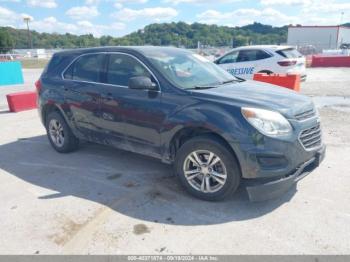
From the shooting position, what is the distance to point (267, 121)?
3404 millimetres

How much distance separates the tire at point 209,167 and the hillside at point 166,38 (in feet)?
188

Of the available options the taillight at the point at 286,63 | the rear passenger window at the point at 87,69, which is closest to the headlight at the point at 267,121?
the rear passenger window at the point at 87,69

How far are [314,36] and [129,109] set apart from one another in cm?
5389

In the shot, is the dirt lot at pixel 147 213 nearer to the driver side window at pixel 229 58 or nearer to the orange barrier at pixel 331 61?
the driver side window at pixel 229 58

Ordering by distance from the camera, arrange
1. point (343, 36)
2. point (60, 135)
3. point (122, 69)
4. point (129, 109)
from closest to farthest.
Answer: point (129, 109), point (122, 69), point (60, 135), point (343, 36)

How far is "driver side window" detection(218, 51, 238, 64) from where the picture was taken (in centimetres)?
1258

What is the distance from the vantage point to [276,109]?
138 inches

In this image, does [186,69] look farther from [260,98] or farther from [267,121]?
[267,121]

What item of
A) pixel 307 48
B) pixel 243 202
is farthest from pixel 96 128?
pixel 307 48

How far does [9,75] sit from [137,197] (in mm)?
17122

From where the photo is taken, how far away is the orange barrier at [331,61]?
2330 centimetres

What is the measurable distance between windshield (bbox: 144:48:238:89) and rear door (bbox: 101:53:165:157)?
22cm

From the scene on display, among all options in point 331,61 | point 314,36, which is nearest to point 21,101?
point 331,61

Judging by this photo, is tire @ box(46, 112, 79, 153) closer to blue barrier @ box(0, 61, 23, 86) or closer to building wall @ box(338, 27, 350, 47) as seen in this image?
blue barrier @ box(0, 61, 23, 86)
